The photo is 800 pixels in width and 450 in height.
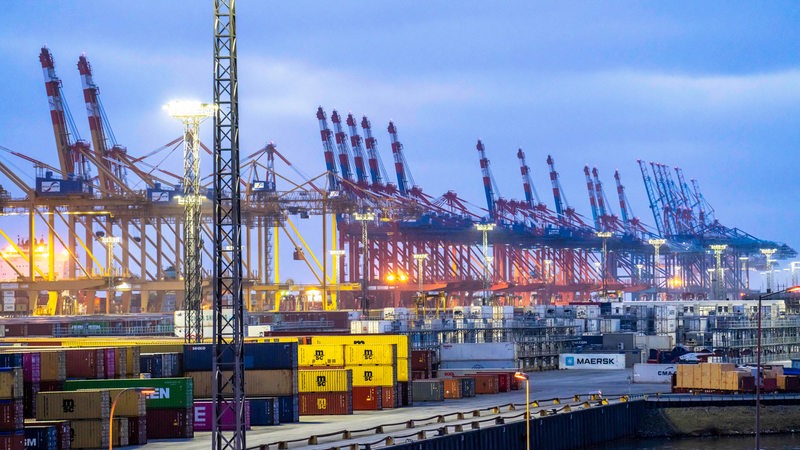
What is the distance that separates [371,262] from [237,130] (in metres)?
167

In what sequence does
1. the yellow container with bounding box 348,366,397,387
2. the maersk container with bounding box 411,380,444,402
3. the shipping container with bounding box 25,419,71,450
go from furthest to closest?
the maersk container with bounding box 411,380,444,402, the yellow container with bounding box 348,366,397,387, the shipping container with bounding box 25,419,71,450

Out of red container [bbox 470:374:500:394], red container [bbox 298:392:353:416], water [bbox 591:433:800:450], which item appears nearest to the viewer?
red container [bbox 298:392:353:416]

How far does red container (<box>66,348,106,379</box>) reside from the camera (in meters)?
51.1

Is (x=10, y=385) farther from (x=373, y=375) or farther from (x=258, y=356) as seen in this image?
(x=373, y=375)

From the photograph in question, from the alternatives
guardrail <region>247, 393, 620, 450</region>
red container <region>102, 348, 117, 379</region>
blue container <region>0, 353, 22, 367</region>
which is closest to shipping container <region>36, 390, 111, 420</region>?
blue container <region>0, 353, 22, 367</region>

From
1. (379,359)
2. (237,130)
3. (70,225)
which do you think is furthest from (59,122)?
(237,130)

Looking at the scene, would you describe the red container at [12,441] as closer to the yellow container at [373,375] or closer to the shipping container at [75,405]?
the shipping container at [75,405]

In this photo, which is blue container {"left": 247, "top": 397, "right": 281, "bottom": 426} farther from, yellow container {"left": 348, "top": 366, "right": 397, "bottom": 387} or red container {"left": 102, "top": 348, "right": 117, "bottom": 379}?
yellow container {"left": 348, "top": 366, "right": 397, "bottom": 387}

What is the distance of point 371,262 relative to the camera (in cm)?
19912

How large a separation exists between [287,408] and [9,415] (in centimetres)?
1819

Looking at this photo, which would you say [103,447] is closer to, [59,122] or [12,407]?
[12,407]

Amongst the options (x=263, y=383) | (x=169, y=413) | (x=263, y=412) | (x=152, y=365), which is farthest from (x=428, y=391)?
(x=169, y=413)

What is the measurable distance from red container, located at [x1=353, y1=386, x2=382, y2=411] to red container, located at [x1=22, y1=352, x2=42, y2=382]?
829 inches

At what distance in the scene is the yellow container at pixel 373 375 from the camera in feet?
214
